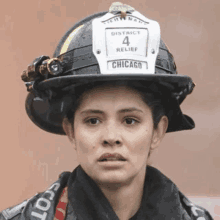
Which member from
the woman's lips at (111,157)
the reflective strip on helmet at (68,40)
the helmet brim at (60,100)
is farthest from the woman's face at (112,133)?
the reflective strip on helmet at (68,40)

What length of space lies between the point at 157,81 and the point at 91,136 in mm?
543

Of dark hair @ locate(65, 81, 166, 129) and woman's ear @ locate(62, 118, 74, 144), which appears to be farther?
woman's ear @ locate(62, 118, 74, 144)

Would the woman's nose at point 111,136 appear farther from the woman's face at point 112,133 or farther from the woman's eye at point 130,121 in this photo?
the woman's eye at point 130,121

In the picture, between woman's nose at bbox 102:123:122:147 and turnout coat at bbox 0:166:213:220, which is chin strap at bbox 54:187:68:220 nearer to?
turnout coat at bbox 0:166:213:220

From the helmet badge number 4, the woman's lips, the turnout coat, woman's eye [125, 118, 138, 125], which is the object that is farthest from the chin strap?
the helmet badge number 4

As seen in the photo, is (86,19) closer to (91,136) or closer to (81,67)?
(81,67)

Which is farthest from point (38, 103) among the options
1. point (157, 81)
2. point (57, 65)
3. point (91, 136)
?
point (157, 81)

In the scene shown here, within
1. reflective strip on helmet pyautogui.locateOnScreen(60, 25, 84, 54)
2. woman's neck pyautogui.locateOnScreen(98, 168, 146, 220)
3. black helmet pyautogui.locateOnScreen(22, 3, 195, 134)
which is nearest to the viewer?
black helmet pyautogui.locateOnScreen(22, 3, 195, 134)

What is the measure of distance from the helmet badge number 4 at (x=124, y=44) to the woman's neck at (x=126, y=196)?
0.71 m

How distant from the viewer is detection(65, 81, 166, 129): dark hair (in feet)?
9.52

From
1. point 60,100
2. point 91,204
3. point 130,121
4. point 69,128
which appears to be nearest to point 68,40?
point 60,100

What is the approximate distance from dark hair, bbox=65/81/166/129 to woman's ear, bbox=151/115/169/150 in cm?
3

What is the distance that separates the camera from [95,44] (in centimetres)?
293

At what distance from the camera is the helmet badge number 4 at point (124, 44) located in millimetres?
2881
